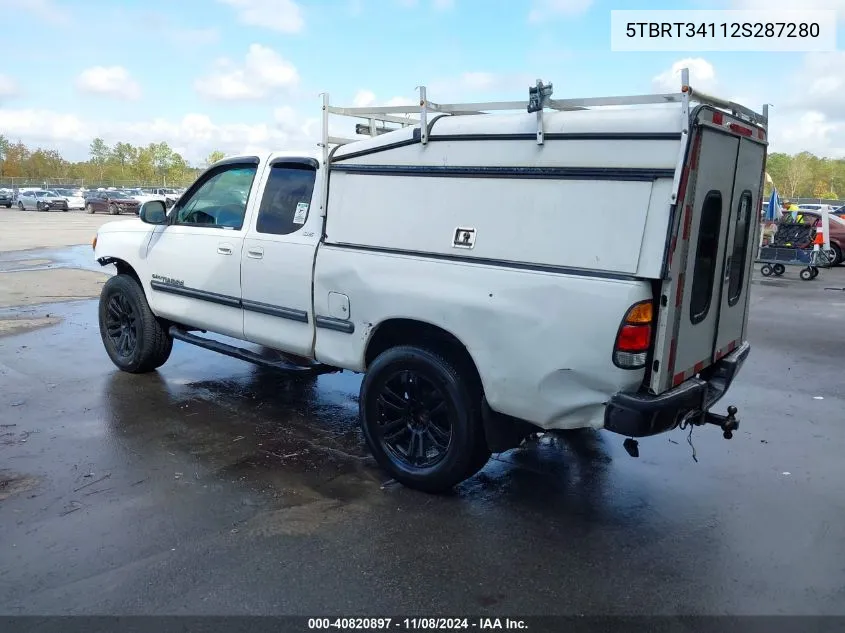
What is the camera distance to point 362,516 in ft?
12.8

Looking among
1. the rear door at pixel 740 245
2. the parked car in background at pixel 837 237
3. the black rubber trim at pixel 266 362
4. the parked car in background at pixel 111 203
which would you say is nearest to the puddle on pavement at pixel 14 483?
the black rubber trim at pixel 266 362

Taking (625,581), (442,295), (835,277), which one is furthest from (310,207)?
(835,277)

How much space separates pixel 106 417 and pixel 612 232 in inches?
162

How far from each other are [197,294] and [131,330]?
51.1 inches

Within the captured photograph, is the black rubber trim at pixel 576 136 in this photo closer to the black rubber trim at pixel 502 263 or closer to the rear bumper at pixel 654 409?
the black rubber trim at pixel 502 263

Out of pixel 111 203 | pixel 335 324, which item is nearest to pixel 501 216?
pixel 335 324

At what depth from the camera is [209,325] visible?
18.6 ft

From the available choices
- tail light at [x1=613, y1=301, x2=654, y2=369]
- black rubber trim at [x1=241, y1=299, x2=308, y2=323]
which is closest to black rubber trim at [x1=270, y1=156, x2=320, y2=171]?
black rubber trim at [x1=241, y1=299, x2=308, y2=323]

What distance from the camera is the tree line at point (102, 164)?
269 ft

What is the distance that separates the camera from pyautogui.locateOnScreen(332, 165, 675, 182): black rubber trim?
10.9 feet

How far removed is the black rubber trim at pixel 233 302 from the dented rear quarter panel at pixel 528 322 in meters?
0.85

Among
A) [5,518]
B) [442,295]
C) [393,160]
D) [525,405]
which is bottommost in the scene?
[5,518]

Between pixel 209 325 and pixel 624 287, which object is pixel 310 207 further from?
pixel 624 287

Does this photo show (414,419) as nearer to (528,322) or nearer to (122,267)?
(528,322)
